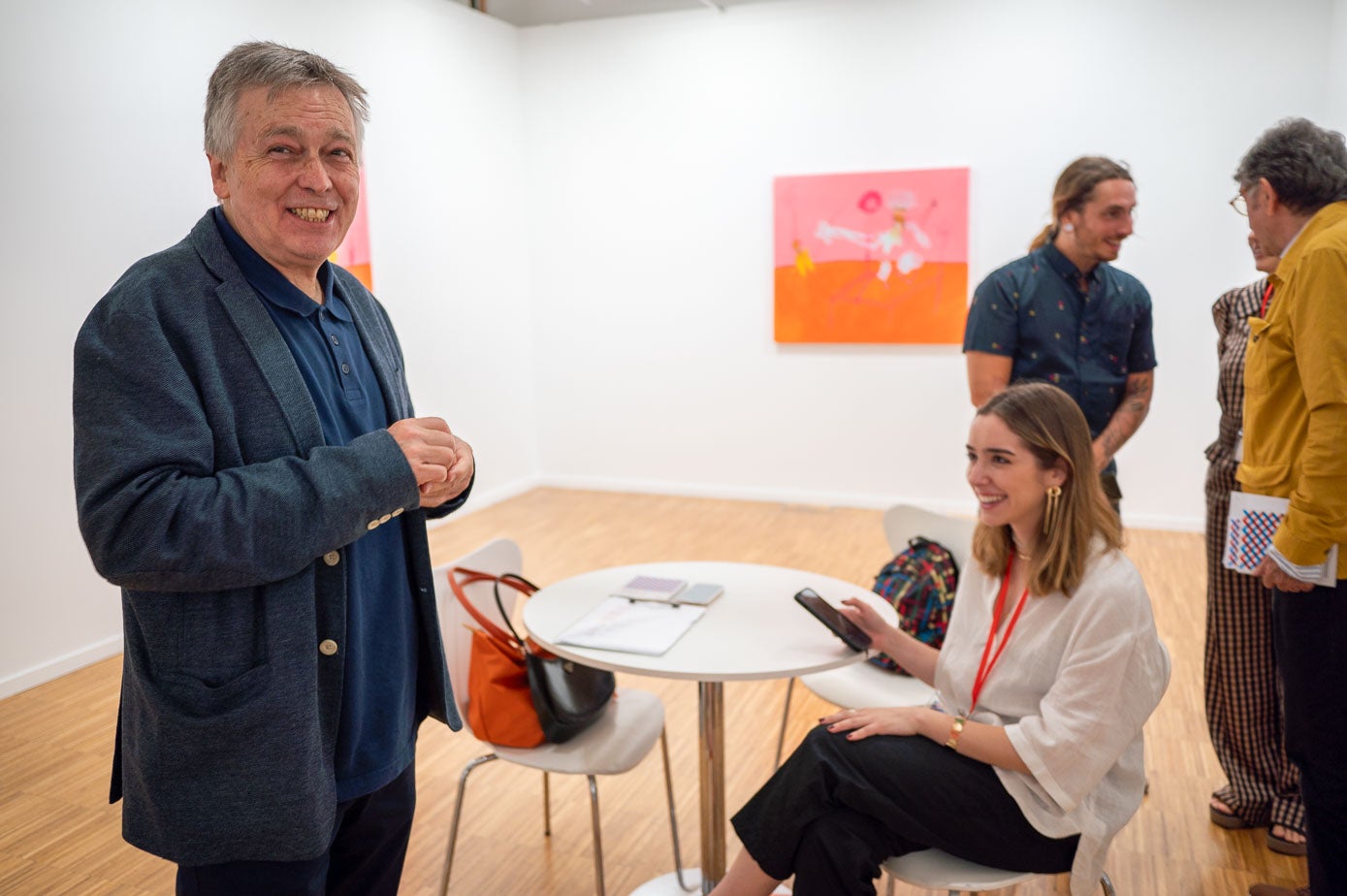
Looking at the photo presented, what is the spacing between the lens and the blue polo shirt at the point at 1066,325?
320cm

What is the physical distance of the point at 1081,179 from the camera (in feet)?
10.2

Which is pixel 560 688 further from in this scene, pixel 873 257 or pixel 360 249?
pixel 873 257

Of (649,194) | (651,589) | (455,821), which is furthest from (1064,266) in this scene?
(649,194)

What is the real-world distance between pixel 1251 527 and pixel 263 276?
2.08 m

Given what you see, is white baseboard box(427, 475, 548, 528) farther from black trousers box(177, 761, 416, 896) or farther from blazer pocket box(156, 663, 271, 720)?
blazer pocket box(156, 663, 271, 720)

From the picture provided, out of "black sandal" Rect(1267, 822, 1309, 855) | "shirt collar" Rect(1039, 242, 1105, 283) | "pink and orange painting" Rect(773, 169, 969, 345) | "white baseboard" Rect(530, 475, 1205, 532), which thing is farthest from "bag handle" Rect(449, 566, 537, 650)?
"pink and orange painting" Rect(773, 169, 969, 345)

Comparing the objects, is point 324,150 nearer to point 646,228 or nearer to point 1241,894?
point 1241,894

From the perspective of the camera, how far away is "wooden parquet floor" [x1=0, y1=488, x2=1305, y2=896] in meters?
2.70

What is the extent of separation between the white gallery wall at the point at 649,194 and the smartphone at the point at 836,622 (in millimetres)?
3474

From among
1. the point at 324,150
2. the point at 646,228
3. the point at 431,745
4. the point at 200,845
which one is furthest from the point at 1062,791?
the point at 646,228

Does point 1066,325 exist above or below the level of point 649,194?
below

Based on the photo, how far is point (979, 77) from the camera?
245 inches

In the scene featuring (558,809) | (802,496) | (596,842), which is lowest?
(558,809)

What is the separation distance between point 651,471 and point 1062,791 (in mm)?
5706
